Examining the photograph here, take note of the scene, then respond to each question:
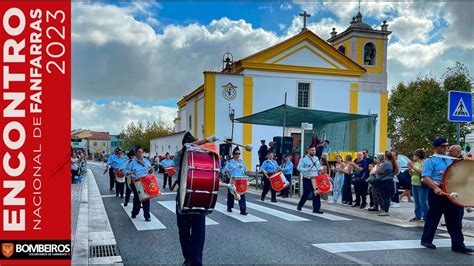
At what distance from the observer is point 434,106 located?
155 feet

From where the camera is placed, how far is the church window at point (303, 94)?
38188 millimetres

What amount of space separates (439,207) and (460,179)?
2.47 feet

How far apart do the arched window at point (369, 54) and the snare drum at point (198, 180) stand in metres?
36.9

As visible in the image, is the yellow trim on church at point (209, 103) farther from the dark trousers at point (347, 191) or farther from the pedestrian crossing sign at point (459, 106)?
the pedestrian crossing sign at point (459, 106)

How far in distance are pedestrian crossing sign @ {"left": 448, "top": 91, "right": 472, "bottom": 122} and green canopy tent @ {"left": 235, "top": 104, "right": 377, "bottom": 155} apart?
1437 centimetres

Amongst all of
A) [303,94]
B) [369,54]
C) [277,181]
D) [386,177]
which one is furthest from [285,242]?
[369,54]

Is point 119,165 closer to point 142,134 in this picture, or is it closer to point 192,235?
→ point 192,235

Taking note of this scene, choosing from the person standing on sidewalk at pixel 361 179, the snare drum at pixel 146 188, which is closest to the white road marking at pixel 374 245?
the snare drum at pixel 146 188

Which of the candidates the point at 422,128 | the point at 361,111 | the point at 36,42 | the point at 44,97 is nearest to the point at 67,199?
the point at 44,97

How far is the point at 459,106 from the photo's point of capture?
397 inches

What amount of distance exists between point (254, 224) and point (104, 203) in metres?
6.71

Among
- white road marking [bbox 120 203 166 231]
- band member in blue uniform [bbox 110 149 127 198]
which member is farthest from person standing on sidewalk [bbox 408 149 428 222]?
band member in blue uniform [bbox 110 149 127 198]

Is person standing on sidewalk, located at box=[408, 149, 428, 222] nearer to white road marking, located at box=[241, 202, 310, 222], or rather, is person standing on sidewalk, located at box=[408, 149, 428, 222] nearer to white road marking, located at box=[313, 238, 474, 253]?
white road marking, located at box=[313, 238, 474, 253]

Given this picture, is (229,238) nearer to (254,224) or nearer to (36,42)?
(254,224)
